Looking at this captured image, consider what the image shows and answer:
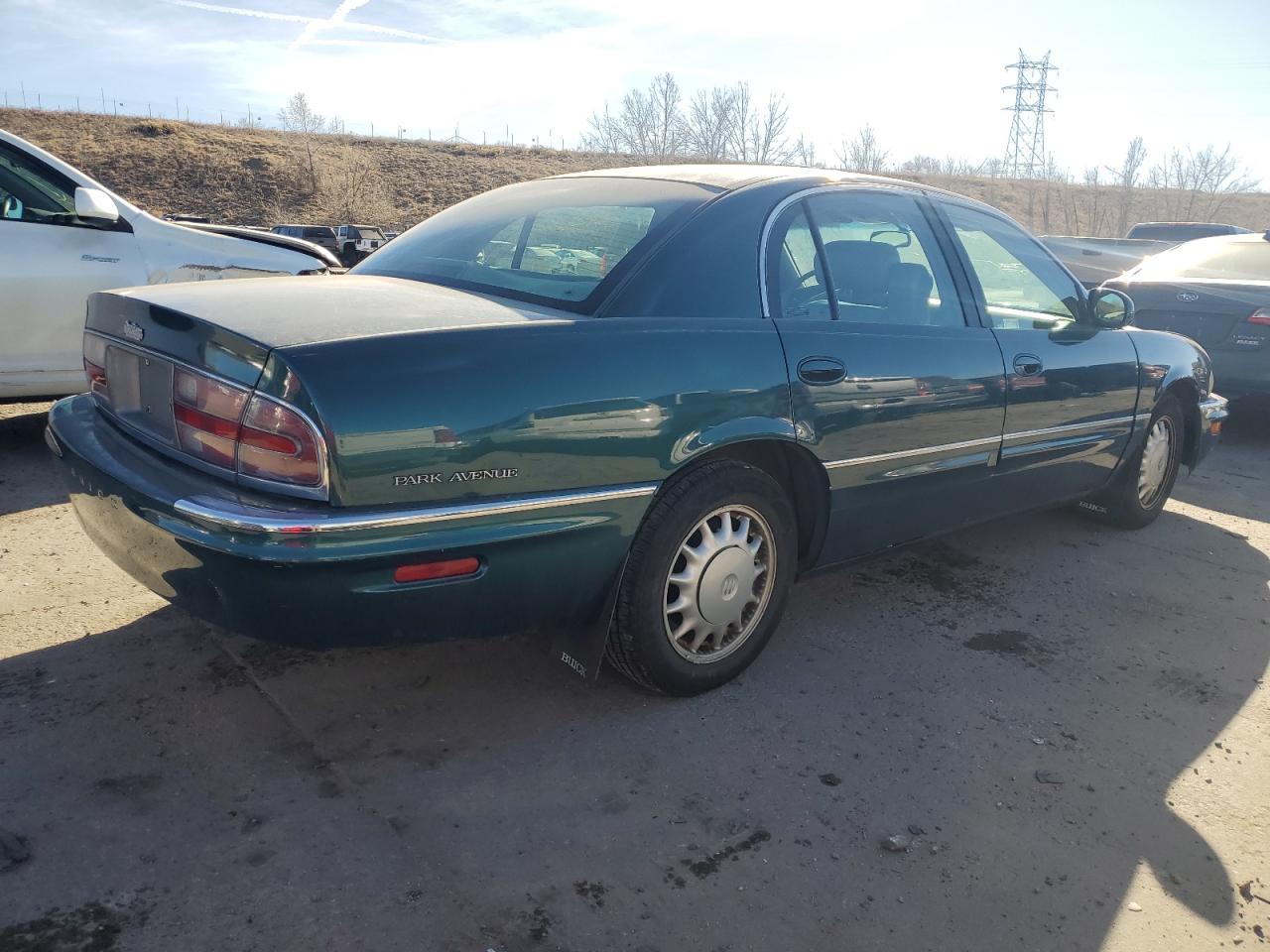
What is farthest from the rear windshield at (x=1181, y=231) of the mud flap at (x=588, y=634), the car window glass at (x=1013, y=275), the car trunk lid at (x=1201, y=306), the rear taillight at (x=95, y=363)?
the rear taillight at (x=95, y=363)

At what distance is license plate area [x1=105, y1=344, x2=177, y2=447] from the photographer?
2.62 metres

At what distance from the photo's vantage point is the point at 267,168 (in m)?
38.9

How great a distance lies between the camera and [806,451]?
3135 millimetres

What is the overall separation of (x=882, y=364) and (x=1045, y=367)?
Answer: 3.63ft

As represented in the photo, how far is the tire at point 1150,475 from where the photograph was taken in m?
4.92

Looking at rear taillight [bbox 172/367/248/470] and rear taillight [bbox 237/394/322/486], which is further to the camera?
rear taillight [bbox 172/367/248/470]

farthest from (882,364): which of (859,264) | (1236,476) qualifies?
(1236,476)

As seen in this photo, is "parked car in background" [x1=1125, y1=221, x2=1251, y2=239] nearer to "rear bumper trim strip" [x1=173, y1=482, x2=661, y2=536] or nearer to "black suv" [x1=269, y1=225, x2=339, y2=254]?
"black suv" [x1=269, y1=225, x2=339, y2=254]

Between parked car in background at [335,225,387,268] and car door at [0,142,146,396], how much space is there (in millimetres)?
14002

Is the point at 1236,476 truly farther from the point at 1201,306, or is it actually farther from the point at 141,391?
the point at 141,391

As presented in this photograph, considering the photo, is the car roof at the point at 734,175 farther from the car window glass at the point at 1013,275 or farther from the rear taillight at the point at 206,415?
the rear taillight at the point at 206,415

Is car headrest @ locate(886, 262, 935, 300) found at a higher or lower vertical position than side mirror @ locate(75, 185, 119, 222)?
lower

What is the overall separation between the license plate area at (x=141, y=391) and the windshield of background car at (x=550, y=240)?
865 millimetres

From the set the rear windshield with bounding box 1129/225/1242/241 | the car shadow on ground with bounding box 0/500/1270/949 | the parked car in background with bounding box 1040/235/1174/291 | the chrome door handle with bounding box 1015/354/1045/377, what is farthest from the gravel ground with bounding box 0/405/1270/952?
the rear windshield with bounding box 1129/225/1242/241
